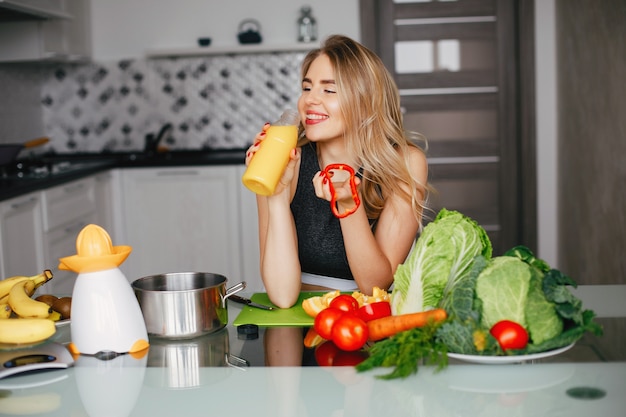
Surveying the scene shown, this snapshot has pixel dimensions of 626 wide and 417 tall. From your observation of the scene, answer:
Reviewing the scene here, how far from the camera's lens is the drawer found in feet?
12.6

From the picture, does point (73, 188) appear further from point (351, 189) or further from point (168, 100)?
point (351, 189)

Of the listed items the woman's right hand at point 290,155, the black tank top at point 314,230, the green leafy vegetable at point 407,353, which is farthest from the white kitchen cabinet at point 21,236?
the green leafy vegetable at point 407,353

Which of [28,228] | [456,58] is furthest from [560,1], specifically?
[28,228]

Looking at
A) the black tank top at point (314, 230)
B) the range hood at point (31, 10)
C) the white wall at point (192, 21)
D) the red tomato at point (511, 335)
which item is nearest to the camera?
the red tomato at point (511, 335)

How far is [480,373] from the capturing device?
1.25 meters

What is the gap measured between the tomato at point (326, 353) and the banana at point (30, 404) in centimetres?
41

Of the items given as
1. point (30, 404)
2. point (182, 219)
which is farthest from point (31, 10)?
point (30, 404)

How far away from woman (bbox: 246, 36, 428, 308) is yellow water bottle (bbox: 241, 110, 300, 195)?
0.22m

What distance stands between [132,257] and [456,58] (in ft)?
7.69

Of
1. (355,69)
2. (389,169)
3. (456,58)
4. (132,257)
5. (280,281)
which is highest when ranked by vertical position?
(456,58)

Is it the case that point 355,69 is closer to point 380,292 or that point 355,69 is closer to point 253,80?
point 380,292

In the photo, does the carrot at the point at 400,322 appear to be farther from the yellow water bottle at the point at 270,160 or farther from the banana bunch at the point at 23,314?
the banana bunch at the point at 23,314

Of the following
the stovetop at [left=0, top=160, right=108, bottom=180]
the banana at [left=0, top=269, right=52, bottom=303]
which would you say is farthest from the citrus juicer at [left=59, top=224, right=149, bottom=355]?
the stovetop at [left=0, top=160, right=108, bottom=180]

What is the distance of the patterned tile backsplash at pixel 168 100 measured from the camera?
5.03 metres
